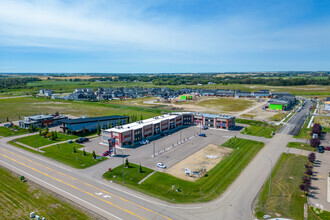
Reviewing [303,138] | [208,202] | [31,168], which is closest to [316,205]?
[208,202]

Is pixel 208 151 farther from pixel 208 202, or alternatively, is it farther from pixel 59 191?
pixel 59 191

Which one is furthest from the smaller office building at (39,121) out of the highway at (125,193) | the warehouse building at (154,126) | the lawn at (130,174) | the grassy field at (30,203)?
the lawn at (130,174)

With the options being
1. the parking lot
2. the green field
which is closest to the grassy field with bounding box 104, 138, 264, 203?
the parking lot

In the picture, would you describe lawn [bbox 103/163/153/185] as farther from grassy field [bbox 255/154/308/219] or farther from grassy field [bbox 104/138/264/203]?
grassy field [bbox 255/154/308/219]

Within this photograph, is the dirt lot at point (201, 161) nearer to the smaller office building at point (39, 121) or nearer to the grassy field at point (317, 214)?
the grassy field at point (317, 214)

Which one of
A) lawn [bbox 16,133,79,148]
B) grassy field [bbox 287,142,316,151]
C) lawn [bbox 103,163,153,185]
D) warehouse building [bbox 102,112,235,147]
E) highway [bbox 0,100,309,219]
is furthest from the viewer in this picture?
lawn [bbox 16,133,79,148]

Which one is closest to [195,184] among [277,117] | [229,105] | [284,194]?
[284,194]

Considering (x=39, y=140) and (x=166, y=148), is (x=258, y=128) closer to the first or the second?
(x=166, y=148)
